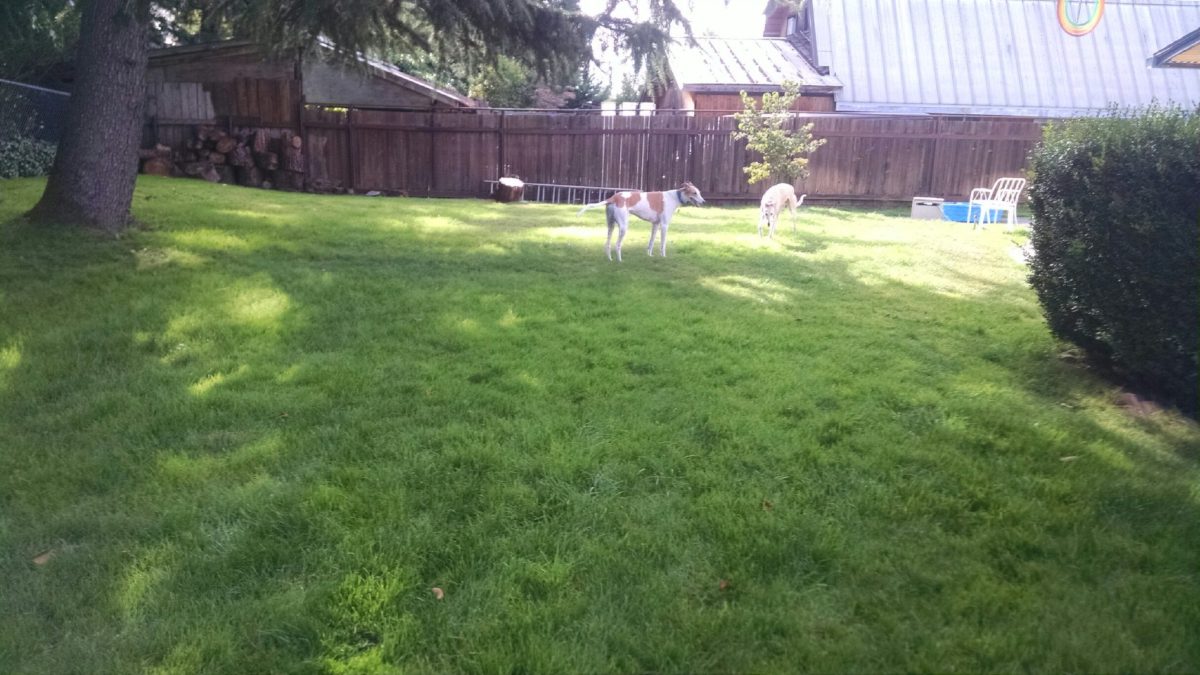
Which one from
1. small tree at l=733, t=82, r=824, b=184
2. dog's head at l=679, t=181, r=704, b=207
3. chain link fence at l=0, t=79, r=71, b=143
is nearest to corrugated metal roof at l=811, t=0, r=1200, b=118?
small tree at l=733, t=82, r=824, b=184

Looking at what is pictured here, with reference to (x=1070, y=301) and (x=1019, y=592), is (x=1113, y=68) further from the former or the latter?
(x=1019, y=592)

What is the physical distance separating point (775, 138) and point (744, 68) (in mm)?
5919

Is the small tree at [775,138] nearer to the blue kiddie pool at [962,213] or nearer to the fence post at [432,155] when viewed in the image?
the blue kiddie pool at [962,213]

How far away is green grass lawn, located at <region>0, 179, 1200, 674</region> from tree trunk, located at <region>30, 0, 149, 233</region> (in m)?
0.95

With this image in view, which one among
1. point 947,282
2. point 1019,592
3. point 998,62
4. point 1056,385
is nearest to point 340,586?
point 1019,592

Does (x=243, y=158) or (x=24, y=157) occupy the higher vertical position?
(x=243, y=158)

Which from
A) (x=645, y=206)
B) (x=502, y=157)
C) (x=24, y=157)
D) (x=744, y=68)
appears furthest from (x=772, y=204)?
(x=24, y=157)

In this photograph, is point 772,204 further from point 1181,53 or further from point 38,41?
point 38,41

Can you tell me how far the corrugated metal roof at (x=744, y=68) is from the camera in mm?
20250

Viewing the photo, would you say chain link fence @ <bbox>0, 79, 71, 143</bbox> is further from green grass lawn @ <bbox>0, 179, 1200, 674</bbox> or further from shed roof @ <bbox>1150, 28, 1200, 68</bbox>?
shed roof @ <bbox>1150, 28, 1200, 68</bbox>

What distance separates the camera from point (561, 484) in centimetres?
392

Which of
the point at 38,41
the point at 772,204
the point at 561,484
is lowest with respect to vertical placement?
the point at 561,484

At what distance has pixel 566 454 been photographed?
4203mm

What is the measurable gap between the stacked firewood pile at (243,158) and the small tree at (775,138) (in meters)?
9.57
